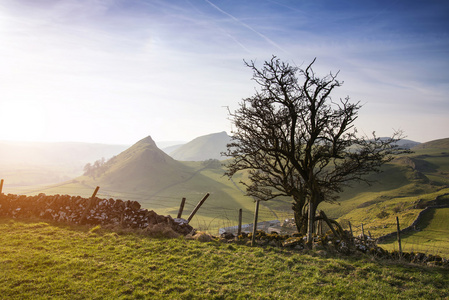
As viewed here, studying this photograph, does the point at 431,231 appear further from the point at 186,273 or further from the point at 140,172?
the point at 140,172

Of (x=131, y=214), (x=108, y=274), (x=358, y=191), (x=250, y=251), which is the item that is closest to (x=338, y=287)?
(x=250, y=251)

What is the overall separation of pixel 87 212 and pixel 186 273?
10907 mm

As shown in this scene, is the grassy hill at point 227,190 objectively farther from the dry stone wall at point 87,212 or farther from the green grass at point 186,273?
the green grass at point 186,273

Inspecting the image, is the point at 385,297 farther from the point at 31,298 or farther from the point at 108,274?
the point at 31,298

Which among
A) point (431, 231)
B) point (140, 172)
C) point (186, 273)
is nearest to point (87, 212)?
point (186, 273)

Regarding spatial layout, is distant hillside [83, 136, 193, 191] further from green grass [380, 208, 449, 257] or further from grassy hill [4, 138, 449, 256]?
green grass [380, 208, 449, 257]

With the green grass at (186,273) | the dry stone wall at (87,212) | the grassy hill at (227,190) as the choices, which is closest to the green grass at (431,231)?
the grassy hill at (227,190)

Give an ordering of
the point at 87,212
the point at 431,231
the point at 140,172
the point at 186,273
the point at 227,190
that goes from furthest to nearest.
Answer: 1. the point at 140,172
2. the point at 227,190
3. the point at 431,231
4. the point at 87,212
5. the point at 186,273

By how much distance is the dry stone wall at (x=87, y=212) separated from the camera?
16953 mm

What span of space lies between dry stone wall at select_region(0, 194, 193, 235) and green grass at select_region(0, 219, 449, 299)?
129 inches

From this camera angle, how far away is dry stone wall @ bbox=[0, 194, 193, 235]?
55.6ft

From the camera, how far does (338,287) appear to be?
29.7 feet

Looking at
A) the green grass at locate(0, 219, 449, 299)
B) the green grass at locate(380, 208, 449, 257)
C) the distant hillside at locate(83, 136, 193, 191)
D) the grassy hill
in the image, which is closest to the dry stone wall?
the green grass at locate(0, 219, 449, 299)

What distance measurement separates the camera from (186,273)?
10016 millimetres
